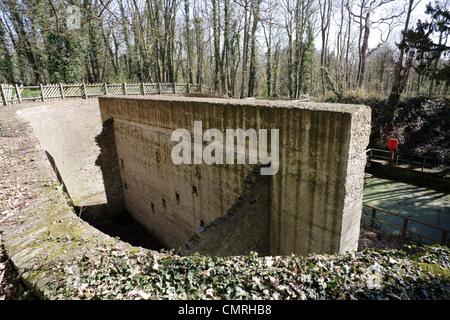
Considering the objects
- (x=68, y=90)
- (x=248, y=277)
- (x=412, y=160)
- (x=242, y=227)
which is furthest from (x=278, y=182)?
(x=68, y=90)

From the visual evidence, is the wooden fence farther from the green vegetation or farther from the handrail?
the green vegetation

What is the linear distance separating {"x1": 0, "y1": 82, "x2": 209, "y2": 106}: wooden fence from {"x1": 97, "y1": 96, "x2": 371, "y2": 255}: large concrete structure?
11966 millimetres

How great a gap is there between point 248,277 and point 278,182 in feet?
10.8

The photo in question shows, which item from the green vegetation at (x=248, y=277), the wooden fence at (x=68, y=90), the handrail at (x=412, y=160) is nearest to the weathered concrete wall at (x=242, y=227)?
the green vegetation at (x=248, y=277)

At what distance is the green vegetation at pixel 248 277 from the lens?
8.20 feet

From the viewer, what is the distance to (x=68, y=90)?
58.8ft

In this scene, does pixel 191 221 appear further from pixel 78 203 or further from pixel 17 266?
pixel 78 203

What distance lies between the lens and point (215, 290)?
256cm

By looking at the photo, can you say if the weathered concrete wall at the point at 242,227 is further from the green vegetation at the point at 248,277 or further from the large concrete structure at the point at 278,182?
the green vegetation at the point at 248,277

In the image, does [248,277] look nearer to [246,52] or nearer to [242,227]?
[242,227]

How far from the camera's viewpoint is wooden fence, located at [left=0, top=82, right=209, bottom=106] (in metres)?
16.4

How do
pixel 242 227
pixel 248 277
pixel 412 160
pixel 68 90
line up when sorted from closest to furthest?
pixel 248 277 → pixel 242 227 → pixel 412 160 → pixel 68 90

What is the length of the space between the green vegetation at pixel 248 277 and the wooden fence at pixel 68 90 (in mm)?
18062
